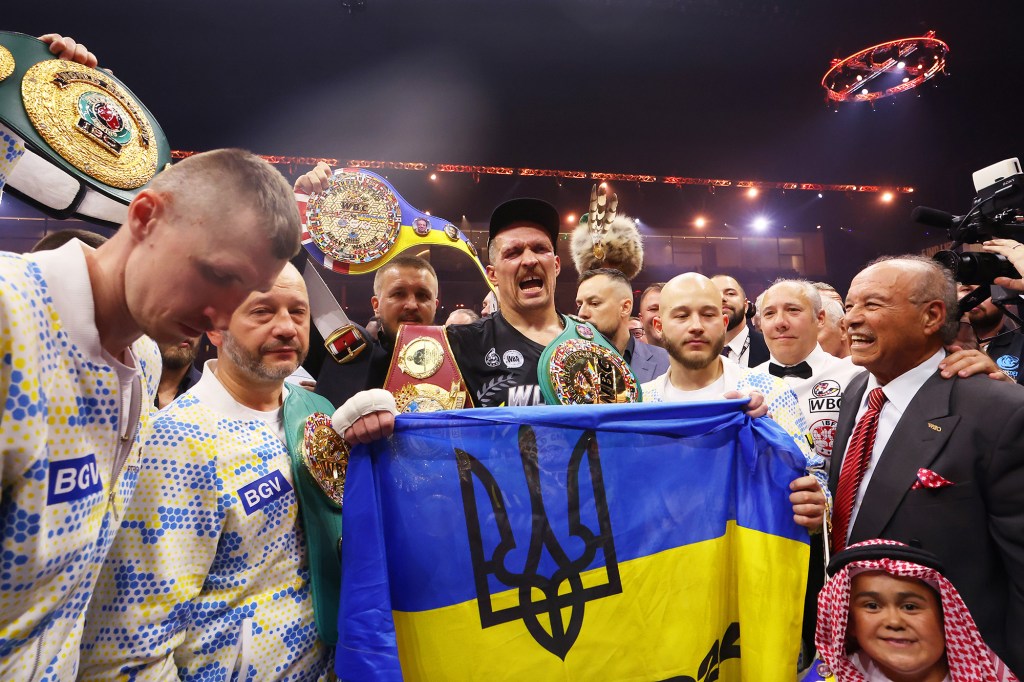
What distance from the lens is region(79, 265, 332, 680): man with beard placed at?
126 cm

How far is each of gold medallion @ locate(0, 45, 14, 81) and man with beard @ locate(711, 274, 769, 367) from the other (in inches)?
154

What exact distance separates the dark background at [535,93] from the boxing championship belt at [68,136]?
5151mm

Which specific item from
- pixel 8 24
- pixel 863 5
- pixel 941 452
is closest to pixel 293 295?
pixel 941 452

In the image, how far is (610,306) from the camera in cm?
367

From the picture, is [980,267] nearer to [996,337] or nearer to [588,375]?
[588,375]

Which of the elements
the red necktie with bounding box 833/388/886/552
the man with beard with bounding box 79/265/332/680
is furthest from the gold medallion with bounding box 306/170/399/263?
the red necktie with bounding box 833/388/886/552

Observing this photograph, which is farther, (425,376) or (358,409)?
(425,376)

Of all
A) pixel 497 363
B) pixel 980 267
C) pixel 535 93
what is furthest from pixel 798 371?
pixel 535 93

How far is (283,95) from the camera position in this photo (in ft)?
23.0

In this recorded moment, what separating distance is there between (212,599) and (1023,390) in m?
2.50

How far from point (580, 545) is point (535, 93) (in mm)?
7091

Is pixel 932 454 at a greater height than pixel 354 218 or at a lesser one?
lesser

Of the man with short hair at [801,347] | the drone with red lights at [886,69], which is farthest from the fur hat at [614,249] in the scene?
the drone with red lights at [886,69]

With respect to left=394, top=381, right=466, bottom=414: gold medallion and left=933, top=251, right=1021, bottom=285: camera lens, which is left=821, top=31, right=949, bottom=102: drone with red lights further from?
left=394, top=381, right=466, bottom=414: gold medallion
